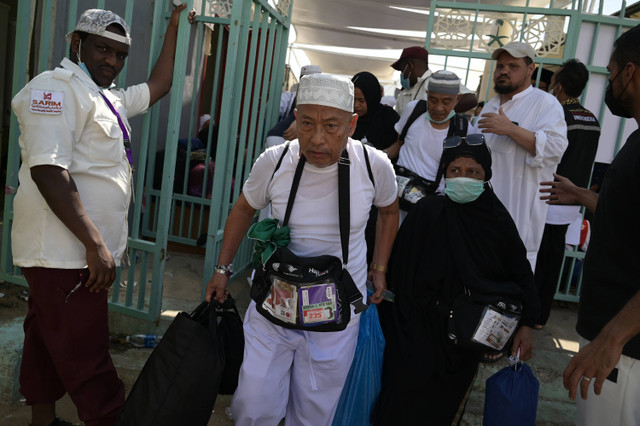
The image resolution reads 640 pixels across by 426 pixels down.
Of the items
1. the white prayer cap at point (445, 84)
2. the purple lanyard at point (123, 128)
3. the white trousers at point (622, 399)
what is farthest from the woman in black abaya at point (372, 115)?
the white trousers at point (622, 399)

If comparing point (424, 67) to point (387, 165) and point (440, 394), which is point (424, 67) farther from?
point (440, 394)

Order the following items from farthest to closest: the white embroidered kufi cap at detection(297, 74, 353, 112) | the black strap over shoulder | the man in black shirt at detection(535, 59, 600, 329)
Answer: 1. the man in black shirt at detection(535, 59, 600, 329)
2. the black strap over shoulder
3. the white embroidered kufi cap at detection(297, 74, 353, 112)

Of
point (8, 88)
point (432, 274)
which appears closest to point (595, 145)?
point (432, 274)

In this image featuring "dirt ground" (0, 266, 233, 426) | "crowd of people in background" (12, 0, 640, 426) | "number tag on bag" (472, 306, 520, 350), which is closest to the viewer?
"crowd of people in background" (12, 0, 640, 426)

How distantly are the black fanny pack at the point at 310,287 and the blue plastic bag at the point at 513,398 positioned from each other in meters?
0.85

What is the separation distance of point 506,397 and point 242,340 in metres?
1.27

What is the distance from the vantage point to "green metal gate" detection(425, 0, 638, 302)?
161 inches

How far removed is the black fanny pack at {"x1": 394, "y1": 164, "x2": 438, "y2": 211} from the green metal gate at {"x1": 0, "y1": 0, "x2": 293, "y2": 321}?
116cm

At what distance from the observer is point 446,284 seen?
8.87ft

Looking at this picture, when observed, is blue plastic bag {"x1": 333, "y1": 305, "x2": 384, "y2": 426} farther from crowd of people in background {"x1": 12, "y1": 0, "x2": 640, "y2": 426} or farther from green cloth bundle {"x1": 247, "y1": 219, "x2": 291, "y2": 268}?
green cloth bundle {"x1": 247, "y1": 219, "x2": 291, "y2": 268}

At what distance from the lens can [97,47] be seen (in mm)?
2430

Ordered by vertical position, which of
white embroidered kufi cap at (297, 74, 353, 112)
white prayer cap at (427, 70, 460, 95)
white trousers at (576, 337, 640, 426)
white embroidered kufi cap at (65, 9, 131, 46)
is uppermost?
white prayer cap at (427, 70, 460, 95)

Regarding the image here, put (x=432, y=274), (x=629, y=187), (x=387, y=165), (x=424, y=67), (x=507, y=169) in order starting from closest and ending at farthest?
(x=629, y=187) < (x=387, y=165) < (x=432, y=274) < (x=507, y=169) < (x=424, y=67)

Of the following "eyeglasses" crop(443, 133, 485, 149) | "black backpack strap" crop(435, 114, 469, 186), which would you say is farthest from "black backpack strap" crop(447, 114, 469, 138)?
"eyeglasses" crop(443, 133, 485, 149)
